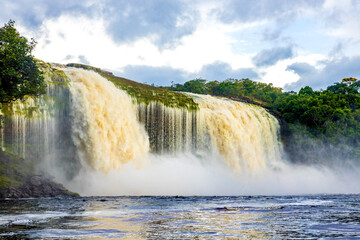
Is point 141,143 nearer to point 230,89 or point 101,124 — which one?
point 101,124

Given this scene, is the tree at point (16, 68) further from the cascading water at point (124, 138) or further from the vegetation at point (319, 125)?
the vegetation at point (319, 125)

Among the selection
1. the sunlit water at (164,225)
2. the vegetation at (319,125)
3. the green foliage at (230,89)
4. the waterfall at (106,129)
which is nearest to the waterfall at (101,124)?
the waterfall at (106,129)

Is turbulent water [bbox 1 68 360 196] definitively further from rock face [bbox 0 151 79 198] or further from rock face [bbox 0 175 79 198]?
rock face [bbox 0 175 79 198]

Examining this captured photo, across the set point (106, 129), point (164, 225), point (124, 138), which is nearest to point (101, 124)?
point (106, 129)

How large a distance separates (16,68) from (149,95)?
41.7ft

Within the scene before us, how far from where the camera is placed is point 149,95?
3716 cm

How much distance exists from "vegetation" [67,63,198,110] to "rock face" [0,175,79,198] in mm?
11226

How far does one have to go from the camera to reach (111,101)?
32156 mm

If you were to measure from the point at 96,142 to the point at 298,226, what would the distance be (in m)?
19.0

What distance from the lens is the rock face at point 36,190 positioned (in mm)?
24453

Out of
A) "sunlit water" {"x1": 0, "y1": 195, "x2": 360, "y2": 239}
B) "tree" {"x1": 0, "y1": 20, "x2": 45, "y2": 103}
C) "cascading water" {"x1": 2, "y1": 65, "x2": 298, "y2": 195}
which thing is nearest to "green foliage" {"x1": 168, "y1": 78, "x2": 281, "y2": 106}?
"cascading water" {"x1": 2, "y1": 65, "x2": 298, "y2": 195}

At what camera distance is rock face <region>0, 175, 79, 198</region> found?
24.5m

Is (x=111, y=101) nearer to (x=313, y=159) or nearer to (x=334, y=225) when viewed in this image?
(x=334, y=225)

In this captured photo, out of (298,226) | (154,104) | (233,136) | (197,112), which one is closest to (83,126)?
(154,104)
